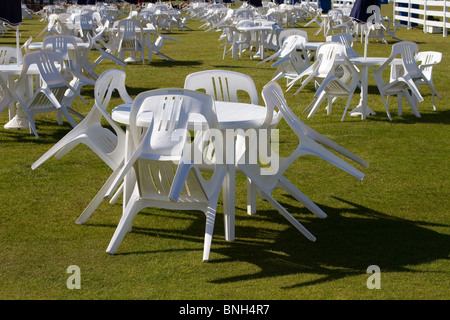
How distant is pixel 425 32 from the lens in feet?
80.7

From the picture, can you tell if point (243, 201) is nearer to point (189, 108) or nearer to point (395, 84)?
point (189, 108)

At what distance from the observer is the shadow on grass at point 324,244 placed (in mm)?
4539

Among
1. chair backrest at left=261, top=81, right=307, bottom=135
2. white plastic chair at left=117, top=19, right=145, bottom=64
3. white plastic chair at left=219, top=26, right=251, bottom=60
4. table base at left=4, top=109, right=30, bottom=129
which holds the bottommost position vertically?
white plastic chair at left=219, top=26, right=251, bottom=60

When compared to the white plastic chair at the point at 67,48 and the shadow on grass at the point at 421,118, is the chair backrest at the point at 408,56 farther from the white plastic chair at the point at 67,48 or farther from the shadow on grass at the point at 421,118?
the white plastic chair at the point at 67,48

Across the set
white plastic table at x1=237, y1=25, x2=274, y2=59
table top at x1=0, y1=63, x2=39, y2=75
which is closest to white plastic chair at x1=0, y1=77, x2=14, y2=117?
table top at x1=0, y1=63, x2=39, y2=75

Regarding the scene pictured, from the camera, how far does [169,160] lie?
4508 millimetres

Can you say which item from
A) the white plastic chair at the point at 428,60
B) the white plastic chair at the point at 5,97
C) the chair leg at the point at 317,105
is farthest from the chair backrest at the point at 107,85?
the white plastic chair at the point at 428,60

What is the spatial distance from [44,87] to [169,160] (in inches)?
160

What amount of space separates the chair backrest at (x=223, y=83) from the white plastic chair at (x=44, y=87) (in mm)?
2700

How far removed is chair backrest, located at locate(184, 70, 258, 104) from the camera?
586cm

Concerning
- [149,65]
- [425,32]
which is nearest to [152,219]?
[149,65]

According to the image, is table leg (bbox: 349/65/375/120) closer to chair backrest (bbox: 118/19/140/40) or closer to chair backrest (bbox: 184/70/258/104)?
chair backrest (bbox: 184/70/258/104)

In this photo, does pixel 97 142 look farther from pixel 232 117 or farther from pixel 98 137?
pixel 232 117

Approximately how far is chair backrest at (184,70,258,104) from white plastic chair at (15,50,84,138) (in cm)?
270
